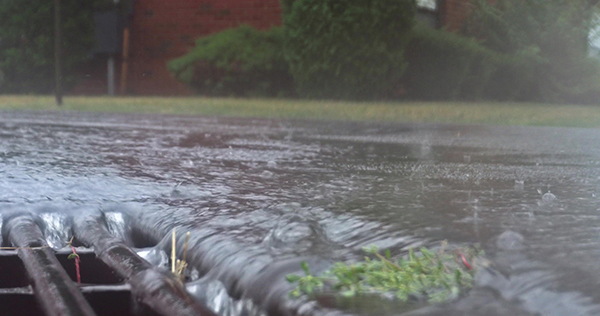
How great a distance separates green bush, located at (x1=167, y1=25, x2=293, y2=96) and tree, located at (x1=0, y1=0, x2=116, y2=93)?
3192 mm

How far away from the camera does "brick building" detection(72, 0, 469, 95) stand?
46.0ft

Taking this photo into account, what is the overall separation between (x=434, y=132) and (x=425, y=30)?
24.1 ft

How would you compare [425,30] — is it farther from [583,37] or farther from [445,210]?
[445,210]

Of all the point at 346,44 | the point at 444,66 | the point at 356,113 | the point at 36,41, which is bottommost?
the point at 356,113

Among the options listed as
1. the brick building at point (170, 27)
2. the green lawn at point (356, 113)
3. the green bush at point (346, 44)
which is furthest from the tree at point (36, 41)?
the green lawn at point (356, 113)

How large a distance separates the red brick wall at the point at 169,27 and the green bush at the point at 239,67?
5.36ft

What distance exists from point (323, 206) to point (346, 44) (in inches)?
363

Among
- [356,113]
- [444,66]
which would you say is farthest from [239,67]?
[356,113]

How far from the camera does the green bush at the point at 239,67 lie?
11930 mm

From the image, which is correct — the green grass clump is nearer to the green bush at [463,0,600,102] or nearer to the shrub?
the shrub

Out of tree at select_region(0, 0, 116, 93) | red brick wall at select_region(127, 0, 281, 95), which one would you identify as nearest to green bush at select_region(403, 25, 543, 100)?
red brick wall at select_region(127, 0, 281, 95)

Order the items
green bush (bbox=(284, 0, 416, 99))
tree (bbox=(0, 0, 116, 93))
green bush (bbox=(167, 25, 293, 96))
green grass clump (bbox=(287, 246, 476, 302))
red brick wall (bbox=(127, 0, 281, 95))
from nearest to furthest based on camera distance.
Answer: green grass clump (bbox=(287, 246, 476, 302)), green bush (bbox=(284, 0, 416, 99)), green bush (bbox=(167, 25, 293, 96)), red brick wall (bbox=(127, 0, 281, 95)), tree (bbox=(0, 0, 116, 93))

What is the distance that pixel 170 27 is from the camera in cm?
1504

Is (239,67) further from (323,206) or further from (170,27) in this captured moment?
(323,206)
